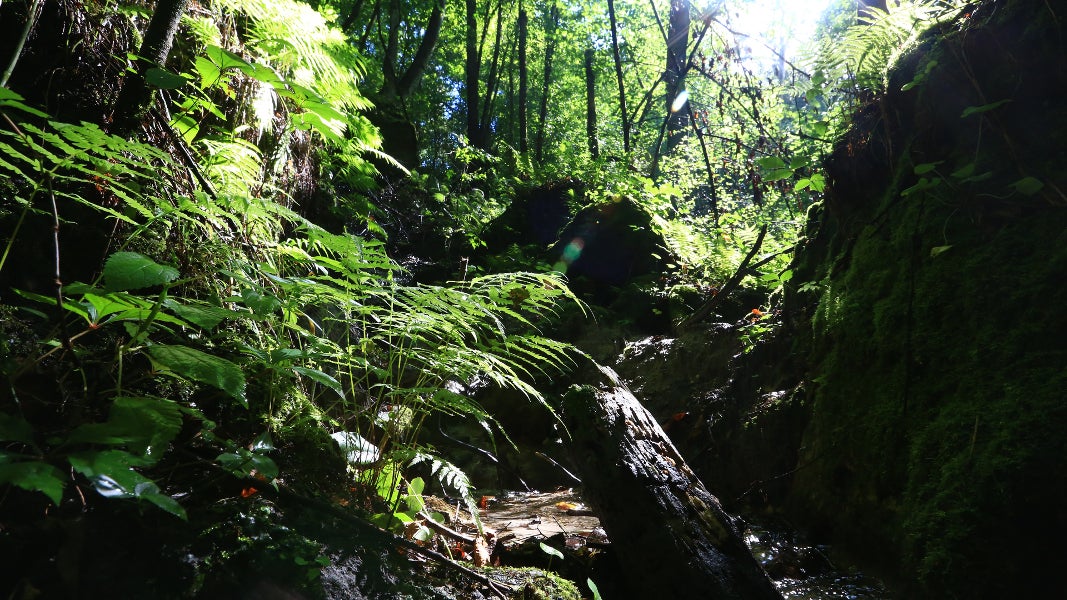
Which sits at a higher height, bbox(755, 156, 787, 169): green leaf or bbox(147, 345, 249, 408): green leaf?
bbox(755, 156, 787, 169): green leaf

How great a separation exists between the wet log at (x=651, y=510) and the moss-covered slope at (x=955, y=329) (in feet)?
2.45

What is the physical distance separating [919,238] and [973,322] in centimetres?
73

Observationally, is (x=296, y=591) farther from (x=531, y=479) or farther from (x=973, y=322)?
(x=531, y=479)

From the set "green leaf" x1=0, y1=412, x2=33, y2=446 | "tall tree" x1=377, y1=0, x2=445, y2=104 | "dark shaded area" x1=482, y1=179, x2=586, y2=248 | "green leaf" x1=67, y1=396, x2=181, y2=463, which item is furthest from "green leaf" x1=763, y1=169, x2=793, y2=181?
"tall tree" x1=377, y1=0, x2=445, y2=104

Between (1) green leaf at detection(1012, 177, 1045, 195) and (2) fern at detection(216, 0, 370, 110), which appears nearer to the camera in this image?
(1) green leaf at detection(1012, 177, 1045, 195)

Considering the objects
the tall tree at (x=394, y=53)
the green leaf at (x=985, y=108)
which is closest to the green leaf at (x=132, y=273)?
the green leaf at (x=985, y=108)

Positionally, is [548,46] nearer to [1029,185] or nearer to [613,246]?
[613,246]

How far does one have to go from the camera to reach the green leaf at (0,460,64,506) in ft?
2.88

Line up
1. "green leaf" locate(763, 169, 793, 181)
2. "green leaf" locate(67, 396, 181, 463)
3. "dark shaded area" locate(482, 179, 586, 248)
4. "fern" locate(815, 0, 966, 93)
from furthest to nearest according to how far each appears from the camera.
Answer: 1. "dark shaded area" locate(482, 179, 586, 248)
2. "green leaf" locate(763, 169, 793, 181)
3. "fern" locate(815, 0, 966, 93)
4. "green leaf" locate(67, 396, 181, 463)

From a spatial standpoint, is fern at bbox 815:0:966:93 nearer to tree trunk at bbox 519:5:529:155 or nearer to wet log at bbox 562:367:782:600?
wet log at bbox 562:367:782:600

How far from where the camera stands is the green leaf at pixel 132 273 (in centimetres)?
133

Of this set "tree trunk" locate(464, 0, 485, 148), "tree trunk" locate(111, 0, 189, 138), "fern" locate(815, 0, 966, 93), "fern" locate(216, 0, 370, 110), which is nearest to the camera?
"tree trunk" locate(111, 0, 189, 138)

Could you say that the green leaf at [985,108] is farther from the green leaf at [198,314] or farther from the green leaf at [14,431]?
the green leaf at [14,431]

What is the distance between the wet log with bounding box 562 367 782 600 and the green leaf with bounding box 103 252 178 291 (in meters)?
1.81
